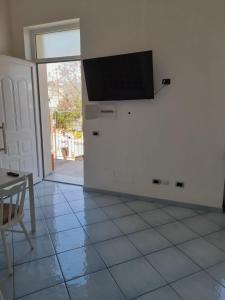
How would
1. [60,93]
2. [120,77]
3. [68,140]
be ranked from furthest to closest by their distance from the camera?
[60,93] → [68,140] → [120,77]

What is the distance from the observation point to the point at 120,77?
3.08 m

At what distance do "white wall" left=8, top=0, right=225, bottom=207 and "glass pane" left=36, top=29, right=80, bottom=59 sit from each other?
0.24 m

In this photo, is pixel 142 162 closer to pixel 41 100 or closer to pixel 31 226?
pixel 31 226

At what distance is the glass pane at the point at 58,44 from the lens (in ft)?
11.6

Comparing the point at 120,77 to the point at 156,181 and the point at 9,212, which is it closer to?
the point at 156,181

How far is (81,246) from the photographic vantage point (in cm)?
232

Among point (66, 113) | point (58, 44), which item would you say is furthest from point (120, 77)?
point (66, 113)

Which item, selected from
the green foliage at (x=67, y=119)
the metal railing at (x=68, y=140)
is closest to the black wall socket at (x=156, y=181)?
the metal railing at (x=68, y=140)

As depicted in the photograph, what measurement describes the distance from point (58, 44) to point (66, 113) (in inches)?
114

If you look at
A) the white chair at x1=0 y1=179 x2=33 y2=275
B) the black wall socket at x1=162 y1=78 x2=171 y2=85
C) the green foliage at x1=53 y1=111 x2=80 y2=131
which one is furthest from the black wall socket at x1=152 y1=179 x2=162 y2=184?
the green foliage at x1=53 y1=111 x2=80 y2=131

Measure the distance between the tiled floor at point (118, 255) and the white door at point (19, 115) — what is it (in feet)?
3.23

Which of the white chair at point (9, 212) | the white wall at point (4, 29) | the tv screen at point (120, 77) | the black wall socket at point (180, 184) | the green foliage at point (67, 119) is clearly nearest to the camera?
the white chair at point (9, 212)

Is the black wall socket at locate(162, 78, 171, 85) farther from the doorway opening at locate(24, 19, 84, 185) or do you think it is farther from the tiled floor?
the tiled floor

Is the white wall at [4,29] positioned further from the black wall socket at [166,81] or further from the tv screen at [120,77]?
the black wall socket at [166,81]
